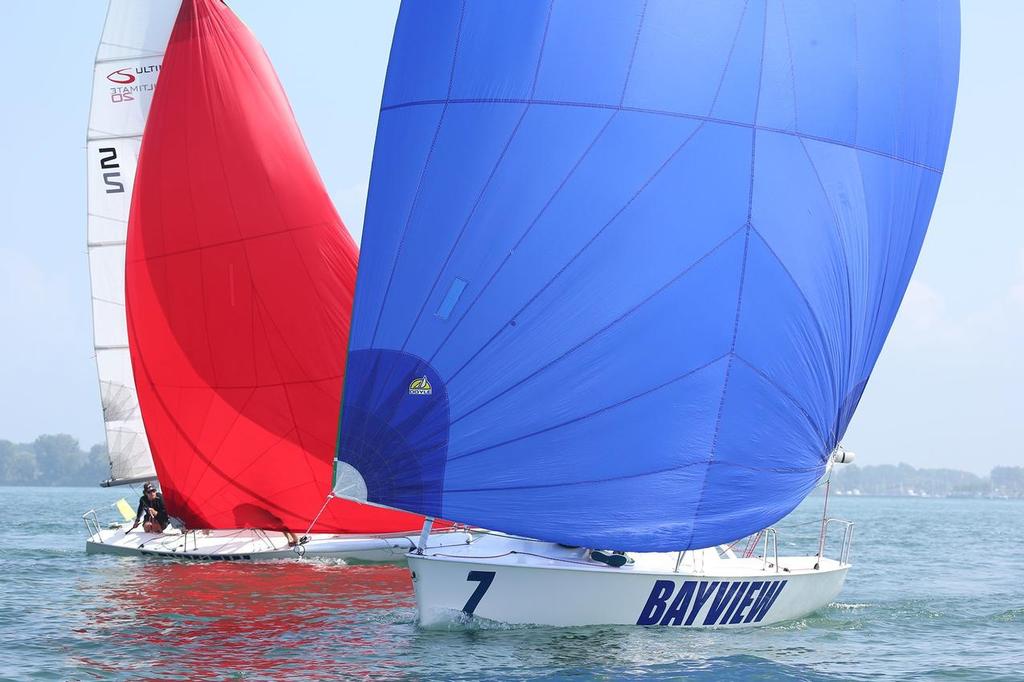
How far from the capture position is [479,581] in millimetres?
12719

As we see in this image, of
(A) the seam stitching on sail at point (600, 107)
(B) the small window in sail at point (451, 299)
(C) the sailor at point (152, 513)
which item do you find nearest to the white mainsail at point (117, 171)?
(C) the sailor at point (152, 513)

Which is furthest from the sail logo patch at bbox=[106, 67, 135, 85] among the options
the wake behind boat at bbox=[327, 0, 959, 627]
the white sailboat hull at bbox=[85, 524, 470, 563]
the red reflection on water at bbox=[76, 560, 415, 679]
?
the wake behind boat at bbox=[327, 0, 959, 627]

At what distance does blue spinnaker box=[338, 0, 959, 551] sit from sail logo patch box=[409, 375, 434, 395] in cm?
2

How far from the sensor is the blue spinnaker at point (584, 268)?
1245 centimetres

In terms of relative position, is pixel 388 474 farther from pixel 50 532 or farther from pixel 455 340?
pixel 50 532

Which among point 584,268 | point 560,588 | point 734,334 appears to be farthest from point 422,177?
point 560,588

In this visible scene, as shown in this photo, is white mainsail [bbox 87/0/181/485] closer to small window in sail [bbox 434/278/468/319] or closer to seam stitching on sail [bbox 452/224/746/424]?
small window in sail [bbox 434/278/468/319]

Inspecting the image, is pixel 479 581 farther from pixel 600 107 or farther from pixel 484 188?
pixel 600 107

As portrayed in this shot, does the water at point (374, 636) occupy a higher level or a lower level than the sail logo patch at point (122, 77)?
lower

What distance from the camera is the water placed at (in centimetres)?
1205

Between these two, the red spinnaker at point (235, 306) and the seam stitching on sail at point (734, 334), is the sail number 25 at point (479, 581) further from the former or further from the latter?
the red spinnaker at point (235, 306)

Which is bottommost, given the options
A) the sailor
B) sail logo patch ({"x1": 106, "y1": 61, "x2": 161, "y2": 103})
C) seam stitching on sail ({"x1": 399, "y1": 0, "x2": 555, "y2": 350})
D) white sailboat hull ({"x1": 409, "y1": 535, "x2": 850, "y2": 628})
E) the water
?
the water

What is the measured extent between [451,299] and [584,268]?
138 cm

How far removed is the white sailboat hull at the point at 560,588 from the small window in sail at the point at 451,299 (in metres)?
2.53
